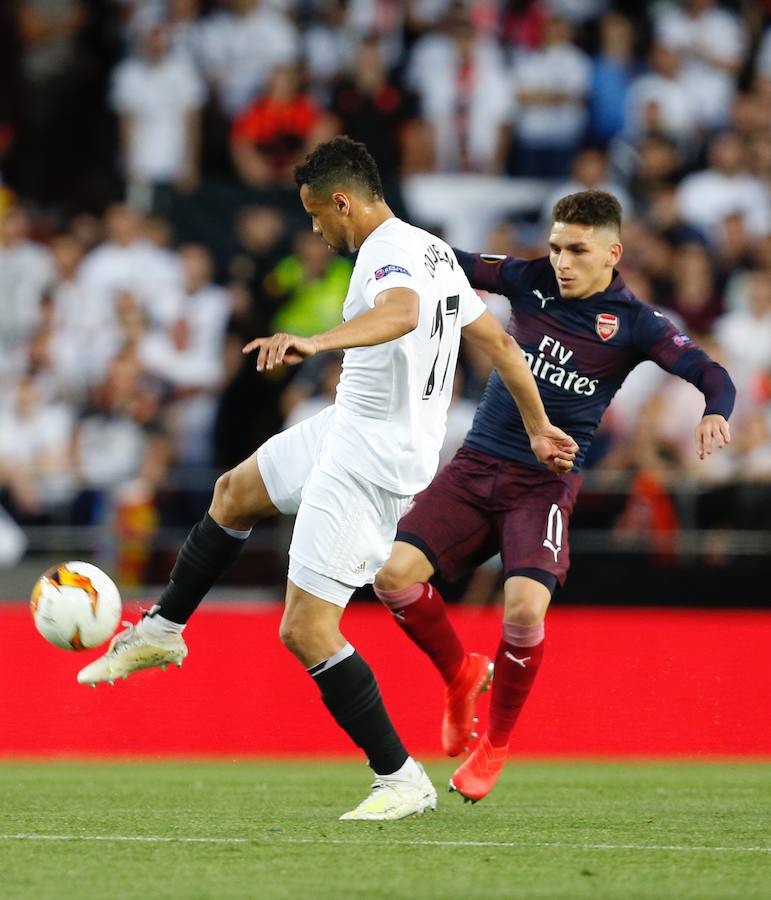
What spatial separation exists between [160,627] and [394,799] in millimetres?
1278

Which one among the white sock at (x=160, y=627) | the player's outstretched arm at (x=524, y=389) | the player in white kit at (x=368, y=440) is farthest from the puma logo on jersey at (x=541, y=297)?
the white sock at (x=160, y=627)

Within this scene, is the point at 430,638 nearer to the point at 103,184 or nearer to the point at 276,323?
the point at 276,323

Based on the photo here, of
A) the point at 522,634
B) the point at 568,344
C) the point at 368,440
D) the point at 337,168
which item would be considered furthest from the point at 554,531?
the point at 337,168

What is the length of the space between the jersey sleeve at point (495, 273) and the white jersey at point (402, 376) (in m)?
1.00

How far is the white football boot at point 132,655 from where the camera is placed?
7.00 meters

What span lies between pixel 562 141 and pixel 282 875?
1019cm

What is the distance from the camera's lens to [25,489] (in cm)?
1162

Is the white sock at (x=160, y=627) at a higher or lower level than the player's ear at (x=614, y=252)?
lower

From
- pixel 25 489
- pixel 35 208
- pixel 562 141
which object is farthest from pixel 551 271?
pixel 35 208

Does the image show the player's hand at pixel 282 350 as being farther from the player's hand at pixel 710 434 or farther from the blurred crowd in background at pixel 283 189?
the blurred crowd in background at pixel 283 189

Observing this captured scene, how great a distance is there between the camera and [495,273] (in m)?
7.52

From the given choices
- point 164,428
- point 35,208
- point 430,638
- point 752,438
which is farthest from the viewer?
point 35,208

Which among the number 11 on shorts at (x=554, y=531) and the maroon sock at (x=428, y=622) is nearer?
the number 11 on shorts at (x=554, y=531)

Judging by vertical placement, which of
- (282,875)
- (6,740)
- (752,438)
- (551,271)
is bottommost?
(6,740)
